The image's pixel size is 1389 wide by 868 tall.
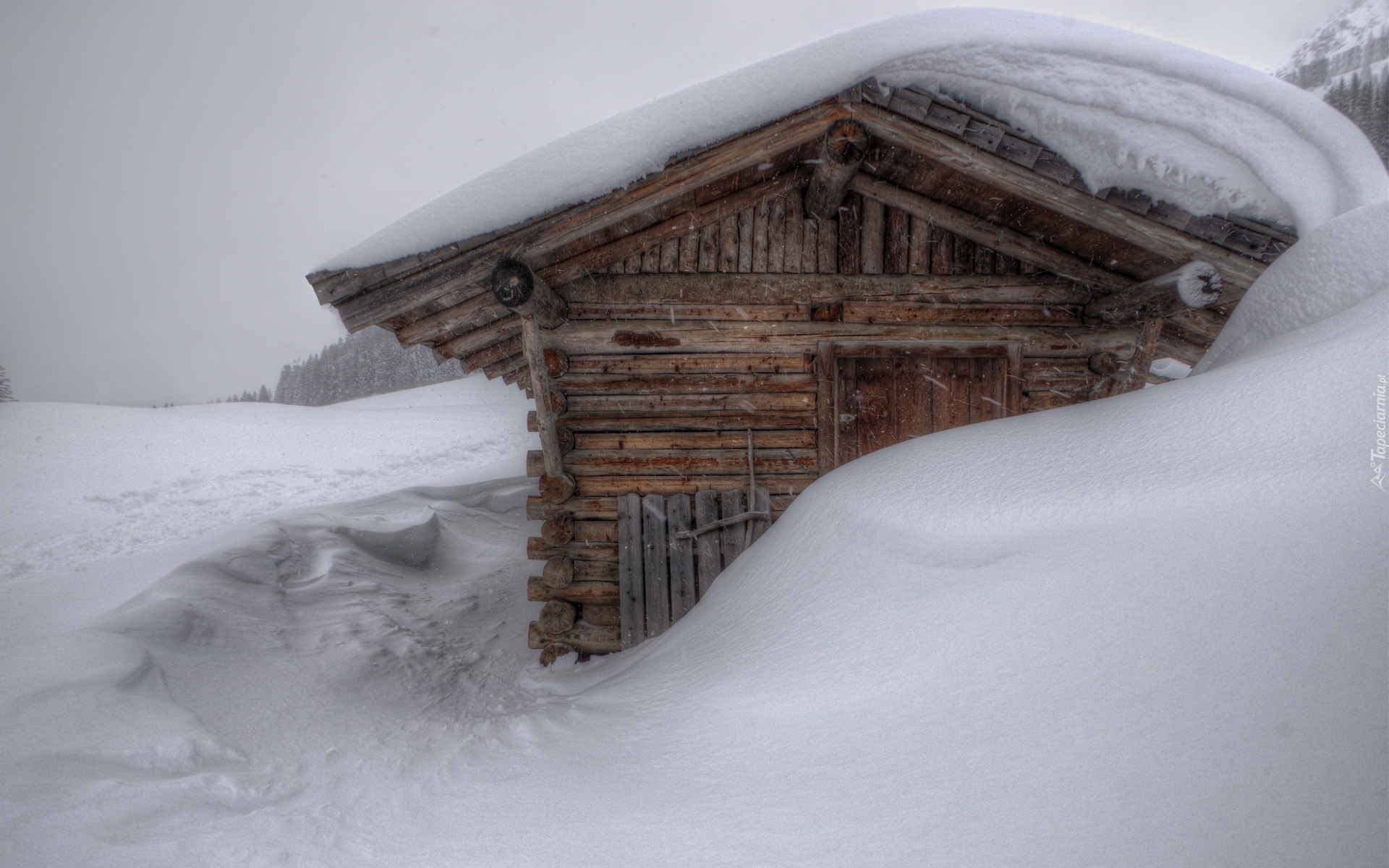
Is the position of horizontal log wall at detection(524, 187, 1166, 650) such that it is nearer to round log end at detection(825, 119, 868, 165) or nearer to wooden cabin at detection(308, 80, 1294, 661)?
wooden cabin at detection(308, 80, 1294, 661)

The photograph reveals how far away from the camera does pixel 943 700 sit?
1.75m

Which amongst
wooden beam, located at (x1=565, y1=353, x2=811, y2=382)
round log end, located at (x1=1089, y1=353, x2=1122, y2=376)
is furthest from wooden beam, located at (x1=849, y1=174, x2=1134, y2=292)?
wooden beam, located at (x1=565, y1=353, x2=811, y2=382)

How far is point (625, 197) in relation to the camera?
391cm

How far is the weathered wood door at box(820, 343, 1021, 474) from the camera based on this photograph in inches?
196

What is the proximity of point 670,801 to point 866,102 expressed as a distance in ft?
12.6

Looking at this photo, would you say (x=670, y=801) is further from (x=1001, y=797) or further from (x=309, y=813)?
(x=309, y=813)

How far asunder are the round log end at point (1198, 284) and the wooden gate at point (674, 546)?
10.2ft

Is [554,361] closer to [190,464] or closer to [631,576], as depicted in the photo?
[631,576]

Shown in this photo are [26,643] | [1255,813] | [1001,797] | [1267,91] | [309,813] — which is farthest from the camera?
[26,643]

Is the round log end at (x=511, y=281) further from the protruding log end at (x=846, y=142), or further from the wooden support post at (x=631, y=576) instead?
the protruding log end at (x=846, y=142)

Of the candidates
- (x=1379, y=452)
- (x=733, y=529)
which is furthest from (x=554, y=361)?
(x=1379, y=452)

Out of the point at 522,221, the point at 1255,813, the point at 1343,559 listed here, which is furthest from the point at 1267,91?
the point at 522,221

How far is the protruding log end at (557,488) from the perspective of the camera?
15.6 ft

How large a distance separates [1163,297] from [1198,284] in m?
0.23
